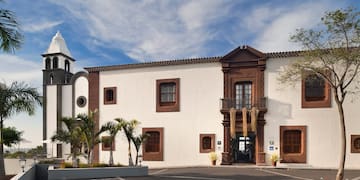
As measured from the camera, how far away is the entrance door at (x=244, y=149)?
2252cm

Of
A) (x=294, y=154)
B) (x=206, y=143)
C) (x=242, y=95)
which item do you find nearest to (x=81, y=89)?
(x=206, y=143)

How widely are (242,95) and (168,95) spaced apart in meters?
4.70

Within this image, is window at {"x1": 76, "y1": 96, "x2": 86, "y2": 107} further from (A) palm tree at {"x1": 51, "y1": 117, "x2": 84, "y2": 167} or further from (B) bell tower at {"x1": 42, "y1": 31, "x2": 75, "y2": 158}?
(A) palm tree at {"x1": 51, "y1": 117, "x2": 84, "y2": 167}

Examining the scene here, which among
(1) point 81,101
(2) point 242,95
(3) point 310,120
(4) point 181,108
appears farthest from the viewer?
(1) point 81,101

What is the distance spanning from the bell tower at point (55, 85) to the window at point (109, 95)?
11.0 feet

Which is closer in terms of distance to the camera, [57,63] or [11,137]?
[11,137]

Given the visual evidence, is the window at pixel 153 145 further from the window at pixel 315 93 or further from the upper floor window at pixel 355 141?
the upper floor window at pixel 355 141

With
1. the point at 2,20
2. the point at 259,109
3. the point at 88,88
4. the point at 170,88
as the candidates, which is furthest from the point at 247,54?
the point at 2,20

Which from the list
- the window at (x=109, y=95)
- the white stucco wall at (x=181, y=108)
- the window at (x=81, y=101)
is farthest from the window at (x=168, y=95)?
Result: the window at (x=81, y=101)

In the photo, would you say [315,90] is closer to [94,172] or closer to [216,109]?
[216,109]

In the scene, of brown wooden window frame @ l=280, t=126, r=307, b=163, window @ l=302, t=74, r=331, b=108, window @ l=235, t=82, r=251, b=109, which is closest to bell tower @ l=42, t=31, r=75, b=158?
window @ l=235, t=82, r=251, b=109

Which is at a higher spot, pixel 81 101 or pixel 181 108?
pixel 81 101

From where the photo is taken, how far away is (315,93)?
20766 millimetres

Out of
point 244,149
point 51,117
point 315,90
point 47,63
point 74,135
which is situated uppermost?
point 47,63
